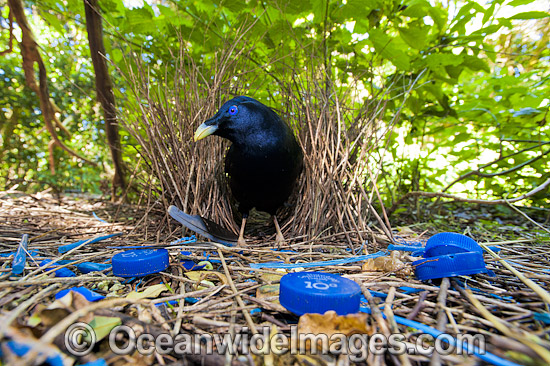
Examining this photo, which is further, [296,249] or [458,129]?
[458,129]

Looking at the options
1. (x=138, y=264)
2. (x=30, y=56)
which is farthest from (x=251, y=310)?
(x=30, y=56)

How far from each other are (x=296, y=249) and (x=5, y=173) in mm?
8432

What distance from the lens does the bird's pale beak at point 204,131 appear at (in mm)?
1834

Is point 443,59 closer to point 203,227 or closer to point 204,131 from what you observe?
point 204,131

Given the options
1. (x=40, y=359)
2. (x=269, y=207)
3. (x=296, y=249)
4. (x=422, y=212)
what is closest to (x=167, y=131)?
(x=269, y=207)

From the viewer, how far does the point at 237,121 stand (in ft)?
6.20

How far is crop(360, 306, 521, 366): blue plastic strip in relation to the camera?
64 centimetres

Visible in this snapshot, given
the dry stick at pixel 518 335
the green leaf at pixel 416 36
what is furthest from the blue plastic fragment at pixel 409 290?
the green leaf at pixel 416 36

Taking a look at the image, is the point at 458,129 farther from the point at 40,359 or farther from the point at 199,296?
the point at 40,359

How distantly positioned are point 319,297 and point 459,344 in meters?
0.38

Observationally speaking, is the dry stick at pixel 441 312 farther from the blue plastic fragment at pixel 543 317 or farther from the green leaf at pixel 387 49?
the green leaf at pixel 387 49

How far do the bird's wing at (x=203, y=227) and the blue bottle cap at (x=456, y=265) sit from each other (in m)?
1.16

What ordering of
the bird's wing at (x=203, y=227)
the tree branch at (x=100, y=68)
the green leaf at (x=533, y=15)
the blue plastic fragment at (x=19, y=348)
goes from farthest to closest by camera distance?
1. the tree branch at (x=100, y=68)
2. the green leaf at (x=533, y=15)
3. the bird's wing at (x=203, y=227)
4. the blue plastic fragment at (x=19, y=348)

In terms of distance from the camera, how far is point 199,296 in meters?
1.06
